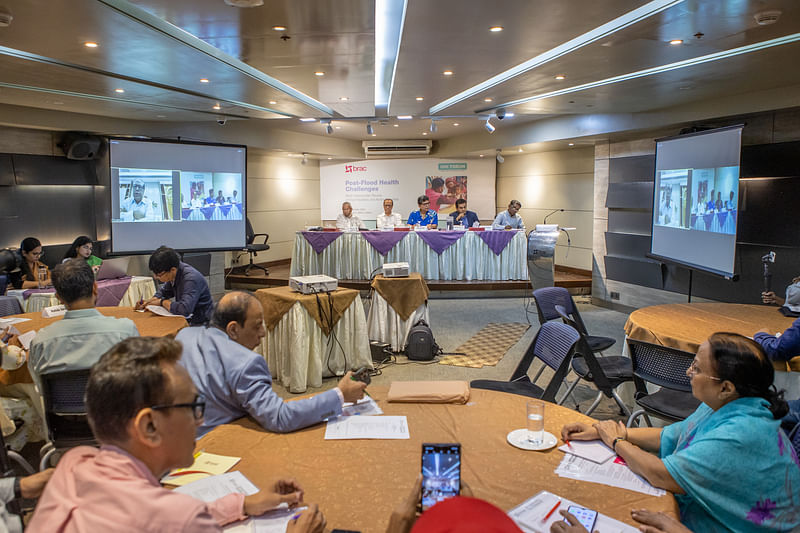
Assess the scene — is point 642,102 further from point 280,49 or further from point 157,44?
point 157,44

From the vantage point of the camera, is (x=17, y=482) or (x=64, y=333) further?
(x=64, y=333)

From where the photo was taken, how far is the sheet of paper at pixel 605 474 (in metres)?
1.60

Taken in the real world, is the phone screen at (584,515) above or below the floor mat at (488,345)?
above

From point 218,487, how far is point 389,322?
426 centimetres

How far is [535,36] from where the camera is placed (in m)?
4.23

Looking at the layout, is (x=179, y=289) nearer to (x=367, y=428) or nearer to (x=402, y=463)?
(x=367, y=428)

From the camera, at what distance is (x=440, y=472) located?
138 cm

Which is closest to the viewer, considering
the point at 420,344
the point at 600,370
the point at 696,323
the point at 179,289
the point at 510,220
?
the point at 600,370

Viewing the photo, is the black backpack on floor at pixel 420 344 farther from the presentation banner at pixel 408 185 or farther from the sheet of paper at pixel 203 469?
the presentation banner at pixel 408 185

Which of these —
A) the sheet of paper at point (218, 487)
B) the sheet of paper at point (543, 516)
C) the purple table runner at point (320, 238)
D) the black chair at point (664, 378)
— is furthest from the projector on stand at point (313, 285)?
the purple table runner at point (320, 238)

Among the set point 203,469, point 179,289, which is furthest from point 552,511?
point 179,289

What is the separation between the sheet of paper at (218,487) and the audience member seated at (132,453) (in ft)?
1.66

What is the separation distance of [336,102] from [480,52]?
326cm

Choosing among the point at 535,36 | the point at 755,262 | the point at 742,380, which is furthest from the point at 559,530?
the point at 755,262
